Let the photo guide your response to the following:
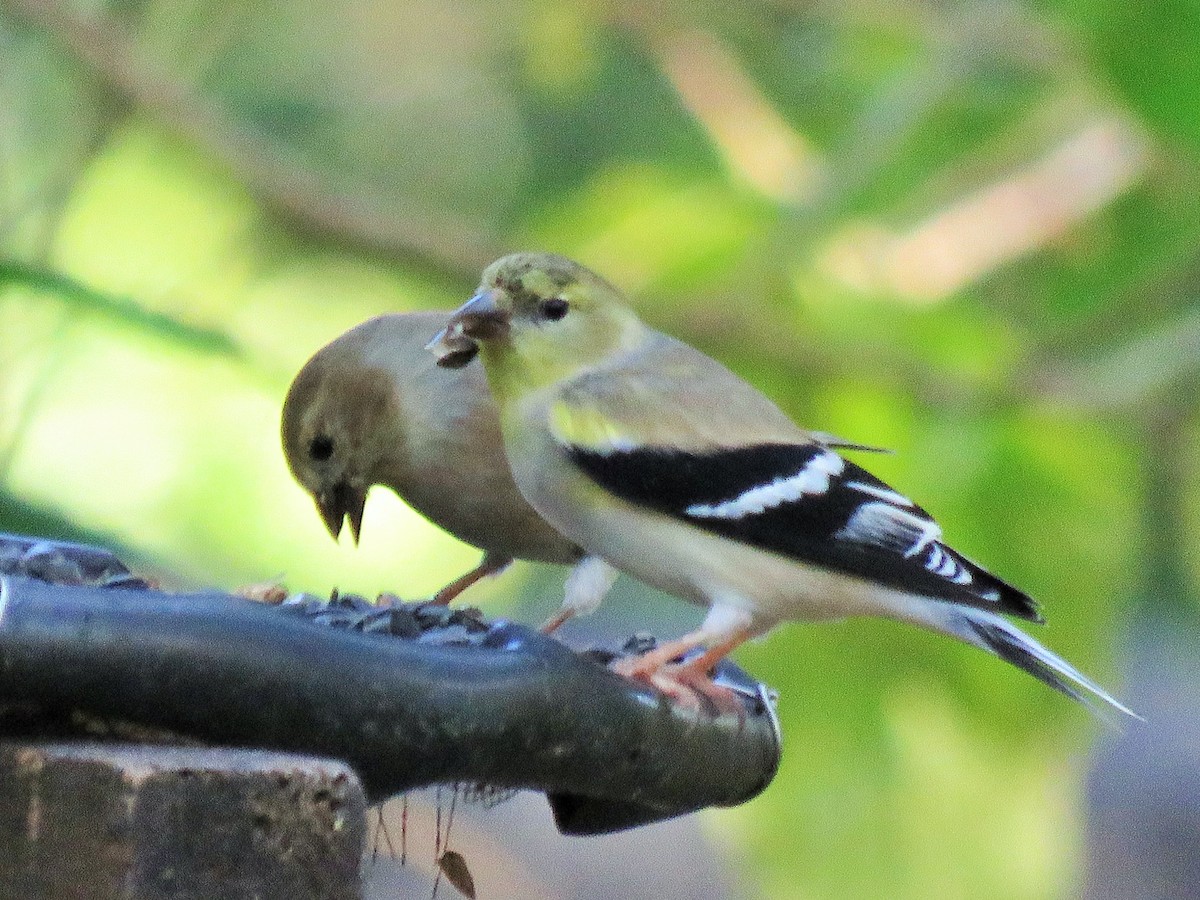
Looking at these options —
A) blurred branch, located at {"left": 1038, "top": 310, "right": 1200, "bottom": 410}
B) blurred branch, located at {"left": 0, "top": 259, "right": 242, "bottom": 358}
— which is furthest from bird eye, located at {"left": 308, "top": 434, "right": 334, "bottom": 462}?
blurred branch, located at {"left": 1038, "top": 310, "right": 1200, "bottom": 410}

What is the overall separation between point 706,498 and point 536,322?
360mm

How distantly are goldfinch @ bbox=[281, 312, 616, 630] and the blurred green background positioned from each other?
1.08 ft

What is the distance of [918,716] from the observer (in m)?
3.38

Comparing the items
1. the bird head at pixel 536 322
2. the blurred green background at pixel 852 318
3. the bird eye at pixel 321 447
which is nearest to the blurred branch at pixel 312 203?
the blurred green background at pixel 852 318

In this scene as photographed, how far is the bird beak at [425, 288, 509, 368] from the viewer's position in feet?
7.22

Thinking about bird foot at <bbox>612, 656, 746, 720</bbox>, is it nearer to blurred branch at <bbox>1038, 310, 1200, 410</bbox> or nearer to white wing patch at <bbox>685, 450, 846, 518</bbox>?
white wing patch at <bbox>685, 450, 846, 518</bbox>

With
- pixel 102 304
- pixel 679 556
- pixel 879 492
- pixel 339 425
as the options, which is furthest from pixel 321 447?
pixel 102 304

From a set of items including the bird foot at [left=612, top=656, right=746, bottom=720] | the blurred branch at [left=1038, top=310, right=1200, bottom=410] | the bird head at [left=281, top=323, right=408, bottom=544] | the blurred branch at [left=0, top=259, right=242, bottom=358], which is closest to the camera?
the blurred branch at [left=0, top=259, right=242, bottom=358]

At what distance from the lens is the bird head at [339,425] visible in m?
2.53

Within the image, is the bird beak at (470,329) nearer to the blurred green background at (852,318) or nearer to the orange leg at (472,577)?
the orange leg at (472,577)

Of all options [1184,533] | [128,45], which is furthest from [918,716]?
[128,45]

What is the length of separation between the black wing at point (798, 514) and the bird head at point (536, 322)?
226 mm

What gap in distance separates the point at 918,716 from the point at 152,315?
2.18 metres

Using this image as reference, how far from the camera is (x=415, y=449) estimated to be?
8.21ft
